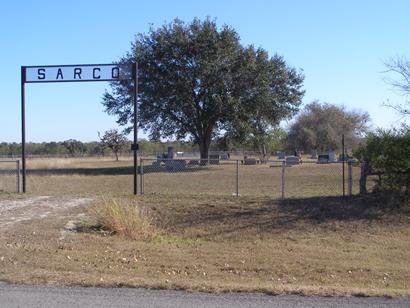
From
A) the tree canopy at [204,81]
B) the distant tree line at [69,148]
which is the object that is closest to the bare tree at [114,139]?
the distant tree line at [69,148]

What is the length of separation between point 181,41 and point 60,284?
120 feet

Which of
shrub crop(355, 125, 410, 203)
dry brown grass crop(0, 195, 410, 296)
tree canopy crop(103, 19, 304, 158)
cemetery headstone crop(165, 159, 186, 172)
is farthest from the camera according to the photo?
tree canopy crop(103, 19, 304, 158)

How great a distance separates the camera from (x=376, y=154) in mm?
14625

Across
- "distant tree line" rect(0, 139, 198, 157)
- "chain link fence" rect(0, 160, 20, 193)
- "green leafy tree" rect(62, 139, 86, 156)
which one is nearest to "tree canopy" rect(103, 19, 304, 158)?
"chain link fence" rect(0, 160, 20, 193)

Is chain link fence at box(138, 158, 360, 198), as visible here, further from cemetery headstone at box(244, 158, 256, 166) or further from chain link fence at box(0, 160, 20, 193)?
chain link fence at box(0, 160, 20, 193)

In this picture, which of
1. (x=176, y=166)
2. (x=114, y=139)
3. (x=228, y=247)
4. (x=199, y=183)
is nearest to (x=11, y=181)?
(x=199, y=183)

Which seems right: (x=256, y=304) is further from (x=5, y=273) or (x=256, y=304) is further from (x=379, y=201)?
(x=379, y=201)

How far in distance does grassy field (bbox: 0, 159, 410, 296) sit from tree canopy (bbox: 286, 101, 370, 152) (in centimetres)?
7751

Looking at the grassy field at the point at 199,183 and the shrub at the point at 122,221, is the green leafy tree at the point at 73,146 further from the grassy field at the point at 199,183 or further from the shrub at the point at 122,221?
the shrub at the point at 122,221

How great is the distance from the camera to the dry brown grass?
724 cm

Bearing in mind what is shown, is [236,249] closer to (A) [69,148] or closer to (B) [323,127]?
(B) [323,127]

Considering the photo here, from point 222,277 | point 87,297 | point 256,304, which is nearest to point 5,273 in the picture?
point 87,297

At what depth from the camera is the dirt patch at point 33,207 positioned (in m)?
12.1

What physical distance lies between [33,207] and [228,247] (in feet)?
17.8
